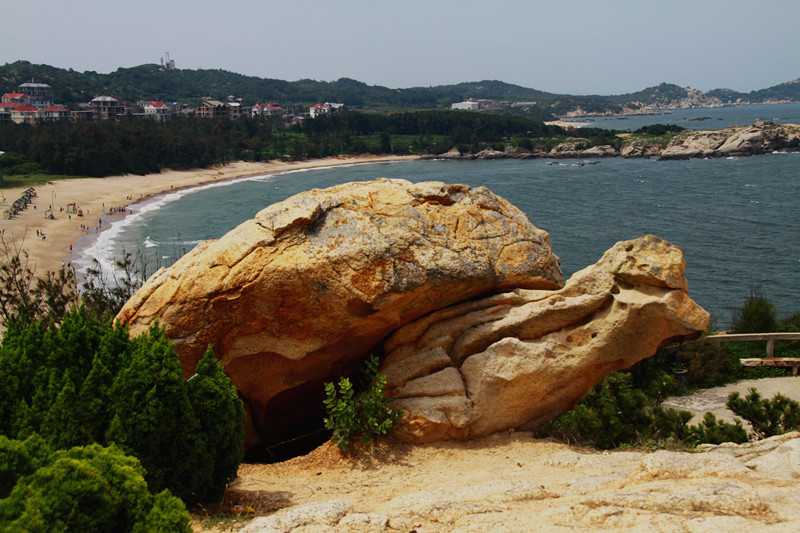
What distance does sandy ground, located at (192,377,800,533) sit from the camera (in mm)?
6230

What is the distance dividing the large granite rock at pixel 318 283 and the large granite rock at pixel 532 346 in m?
0.64

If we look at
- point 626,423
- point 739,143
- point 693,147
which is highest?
point 739,143

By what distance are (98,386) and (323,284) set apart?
4.27 metres

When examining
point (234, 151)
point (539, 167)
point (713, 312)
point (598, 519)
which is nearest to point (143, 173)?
point (234, 151)

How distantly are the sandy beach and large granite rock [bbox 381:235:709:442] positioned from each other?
110 ft

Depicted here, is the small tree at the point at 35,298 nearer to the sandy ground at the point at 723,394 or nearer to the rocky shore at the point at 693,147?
the sandy ground at the point at 723,394

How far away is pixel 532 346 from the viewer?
11.1 meters

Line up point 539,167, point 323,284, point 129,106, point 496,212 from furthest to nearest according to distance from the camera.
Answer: point 129,106 → point 539,167 → point 496,212 → point 323,284

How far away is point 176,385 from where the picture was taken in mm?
7473

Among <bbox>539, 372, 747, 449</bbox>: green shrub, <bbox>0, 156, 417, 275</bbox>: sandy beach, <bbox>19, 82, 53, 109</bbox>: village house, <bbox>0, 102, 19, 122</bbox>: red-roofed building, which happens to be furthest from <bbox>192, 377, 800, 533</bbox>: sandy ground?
<bbox>19, 82, 53, 109</bbox>: village house

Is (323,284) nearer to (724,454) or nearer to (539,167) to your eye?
(724,454)

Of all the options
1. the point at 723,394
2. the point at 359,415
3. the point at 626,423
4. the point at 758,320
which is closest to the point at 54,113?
the point at 758,320

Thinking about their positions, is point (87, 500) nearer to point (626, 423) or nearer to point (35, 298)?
point (626, 423)

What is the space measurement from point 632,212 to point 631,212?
0.36 feet
